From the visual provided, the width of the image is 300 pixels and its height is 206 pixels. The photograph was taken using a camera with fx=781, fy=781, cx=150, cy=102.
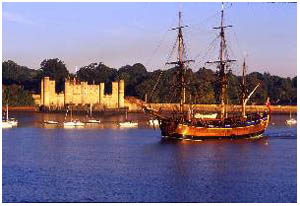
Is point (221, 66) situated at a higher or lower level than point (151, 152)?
higher

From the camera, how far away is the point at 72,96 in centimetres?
12131

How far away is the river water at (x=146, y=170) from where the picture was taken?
30.9 metres

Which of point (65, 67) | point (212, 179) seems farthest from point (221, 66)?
point (65, 67)

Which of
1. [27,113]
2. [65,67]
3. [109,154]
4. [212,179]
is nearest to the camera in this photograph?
[212,179]

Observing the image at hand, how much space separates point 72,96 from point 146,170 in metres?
83.5

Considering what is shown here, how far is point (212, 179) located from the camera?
35.4 m

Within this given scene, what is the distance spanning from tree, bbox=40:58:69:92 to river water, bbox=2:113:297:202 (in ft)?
248

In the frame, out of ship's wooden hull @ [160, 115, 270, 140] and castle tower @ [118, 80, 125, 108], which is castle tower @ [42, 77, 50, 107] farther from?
ship's wooden hull @ [160, 115, 270, 140]

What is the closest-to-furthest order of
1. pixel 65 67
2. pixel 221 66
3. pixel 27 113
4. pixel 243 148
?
pixel 243 148, pixel 221 66, pixel 27 113, pixel 65 67

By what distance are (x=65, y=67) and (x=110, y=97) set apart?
21035 millimetres

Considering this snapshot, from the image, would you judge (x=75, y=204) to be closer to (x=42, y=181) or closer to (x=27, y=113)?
(x=42, y=181)

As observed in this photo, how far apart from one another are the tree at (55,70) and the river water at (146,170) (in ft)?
248

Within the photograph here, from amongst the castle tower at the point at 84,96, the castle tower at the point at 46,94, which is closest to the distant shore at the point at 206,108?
the castle tower at the point at 46,94

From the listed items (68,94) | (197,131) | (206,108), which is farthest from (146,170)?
(206,108)
